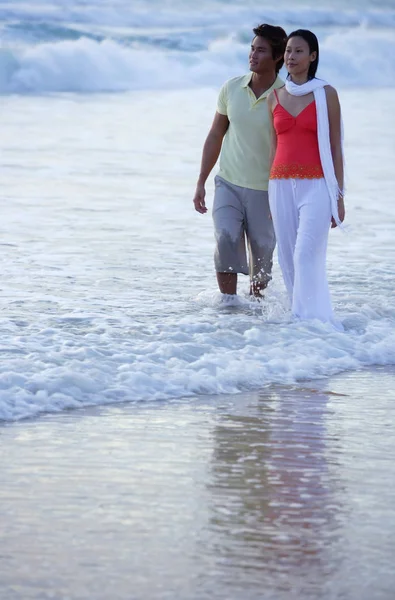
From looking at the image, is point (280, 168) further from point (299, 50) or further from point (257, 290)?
point (257, 290)

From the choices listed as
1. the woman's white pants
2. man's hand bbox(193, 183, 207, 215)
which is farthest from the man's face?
man's hand bbox(193, 183, 207, 215)

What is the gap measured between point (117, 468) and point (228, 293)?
3439mm

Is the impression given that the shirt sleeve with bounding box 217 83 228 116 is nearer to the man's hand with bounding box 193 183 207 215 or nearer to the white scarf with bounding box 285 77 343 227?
the man's hand with bounding box 193 183 207 215

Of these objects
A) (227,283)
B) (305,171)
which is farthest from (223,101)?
(227,283)

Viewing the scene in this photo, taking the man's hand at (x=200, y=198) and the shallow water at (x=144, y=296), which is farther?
the man's hand at (x=200, y=198)

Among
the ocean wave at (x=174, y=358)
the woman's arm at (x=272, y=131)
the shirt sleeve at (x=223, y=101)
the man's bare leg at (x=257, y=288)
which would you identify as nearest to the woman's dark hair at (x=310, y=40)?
the woman's arm at (x=272, y=131)

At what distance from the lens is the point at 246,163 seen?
6.98 m

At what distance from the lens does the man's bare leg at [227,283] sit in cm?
755

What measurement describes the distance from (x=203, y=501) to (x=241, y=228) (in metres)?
3.52

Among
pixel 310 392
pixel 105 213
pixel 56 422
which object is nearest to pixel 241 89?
pixel 310 392

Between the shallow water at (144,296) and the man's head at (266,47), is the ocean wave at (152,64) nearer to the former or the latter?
the shallow water at (144,296)

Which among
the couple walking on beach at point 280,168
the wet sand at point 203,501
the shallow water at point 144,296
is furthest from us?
the couple walking on beach at point 280,168

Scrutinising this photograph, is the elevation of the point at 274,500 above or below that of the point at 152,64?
below

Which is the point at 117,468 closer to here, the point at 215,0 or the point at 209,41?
the point at 209,41
